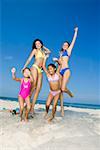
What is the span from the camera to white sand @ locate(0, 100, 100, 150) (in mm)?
5559

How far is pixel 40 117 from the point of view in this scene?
23.4ft

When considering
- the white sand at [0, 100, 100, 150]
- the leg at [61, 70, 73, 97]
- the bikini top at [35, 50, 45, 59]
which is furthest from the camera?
the bikini top at [35, 50, 45, 59]

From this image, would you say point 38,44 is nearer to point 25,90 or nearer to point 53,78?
point 53,78

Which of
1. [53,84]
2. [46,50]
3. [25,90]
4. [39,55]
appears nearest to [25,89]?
[25,90]

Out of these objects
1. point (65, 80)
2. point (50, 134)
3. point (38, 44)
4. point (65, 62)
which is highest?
point (38, 44)

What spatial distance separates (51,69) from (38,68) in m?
0.54

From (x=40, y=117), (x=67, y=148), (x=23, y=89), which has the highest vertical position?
(x=23, y=89)

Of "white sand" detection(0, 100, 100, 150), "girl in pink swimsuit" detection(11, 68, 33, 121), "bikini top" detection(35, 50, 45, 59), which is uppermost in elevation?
"bikini top" detection(35, 50, 45, 59)

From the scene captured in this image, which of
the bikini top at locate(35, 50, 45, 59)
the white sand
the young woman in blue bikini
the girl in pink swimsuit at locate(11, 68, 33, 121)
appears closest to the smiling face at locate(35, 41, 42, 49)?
the bikini top at locate(35, 50, 45, 59)

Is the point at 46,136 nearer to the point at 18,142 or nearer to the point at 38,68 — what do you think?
the point at 18,142

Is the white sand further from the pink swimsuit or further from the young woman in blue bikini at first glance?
the young woman in blue bikini

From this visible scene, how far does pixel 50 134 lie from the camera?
237 inches

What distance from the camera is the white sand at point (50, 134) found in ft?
18.2

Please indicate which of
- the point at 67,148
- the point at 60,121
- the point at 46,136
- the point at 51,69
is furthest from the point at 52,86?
the point at 67,148
